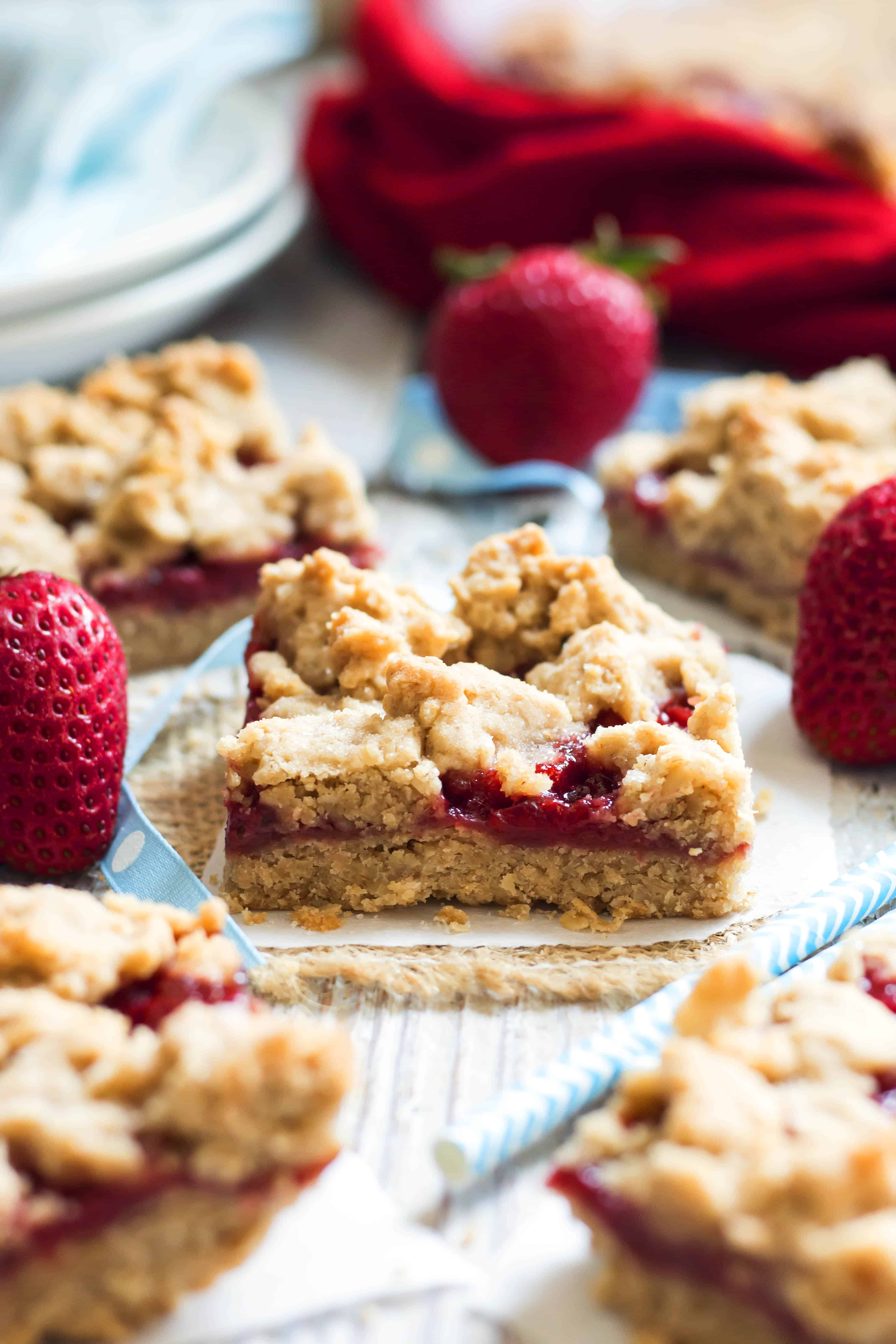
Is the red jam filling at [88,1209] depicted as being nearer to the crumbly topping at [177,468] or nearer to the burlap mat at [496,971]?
the burlap mat at [496,971]

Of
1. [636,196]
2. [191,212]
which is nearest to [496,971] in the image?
[191,212]

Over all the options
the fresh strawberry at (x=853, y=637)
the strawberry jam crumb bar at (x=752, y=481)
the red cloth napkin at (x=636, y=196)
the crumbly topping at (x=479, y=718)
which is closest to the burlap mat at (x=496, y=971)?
the crumbly topping at (x=479, y=718)

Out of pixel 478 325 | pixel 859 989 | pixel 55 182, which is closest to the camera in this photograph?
pixel 859 989

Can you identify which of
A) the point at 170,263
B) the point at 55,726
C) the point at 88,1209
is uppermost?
the point at 88,1209

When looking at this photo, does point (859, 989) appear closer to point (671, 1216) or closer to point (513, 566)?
point (671, 1216)

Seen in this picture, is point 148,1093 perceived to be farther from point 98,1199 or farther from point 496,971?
point 496,971

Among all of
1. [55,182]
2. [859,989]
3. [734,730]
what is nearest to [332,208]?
[55,182]
